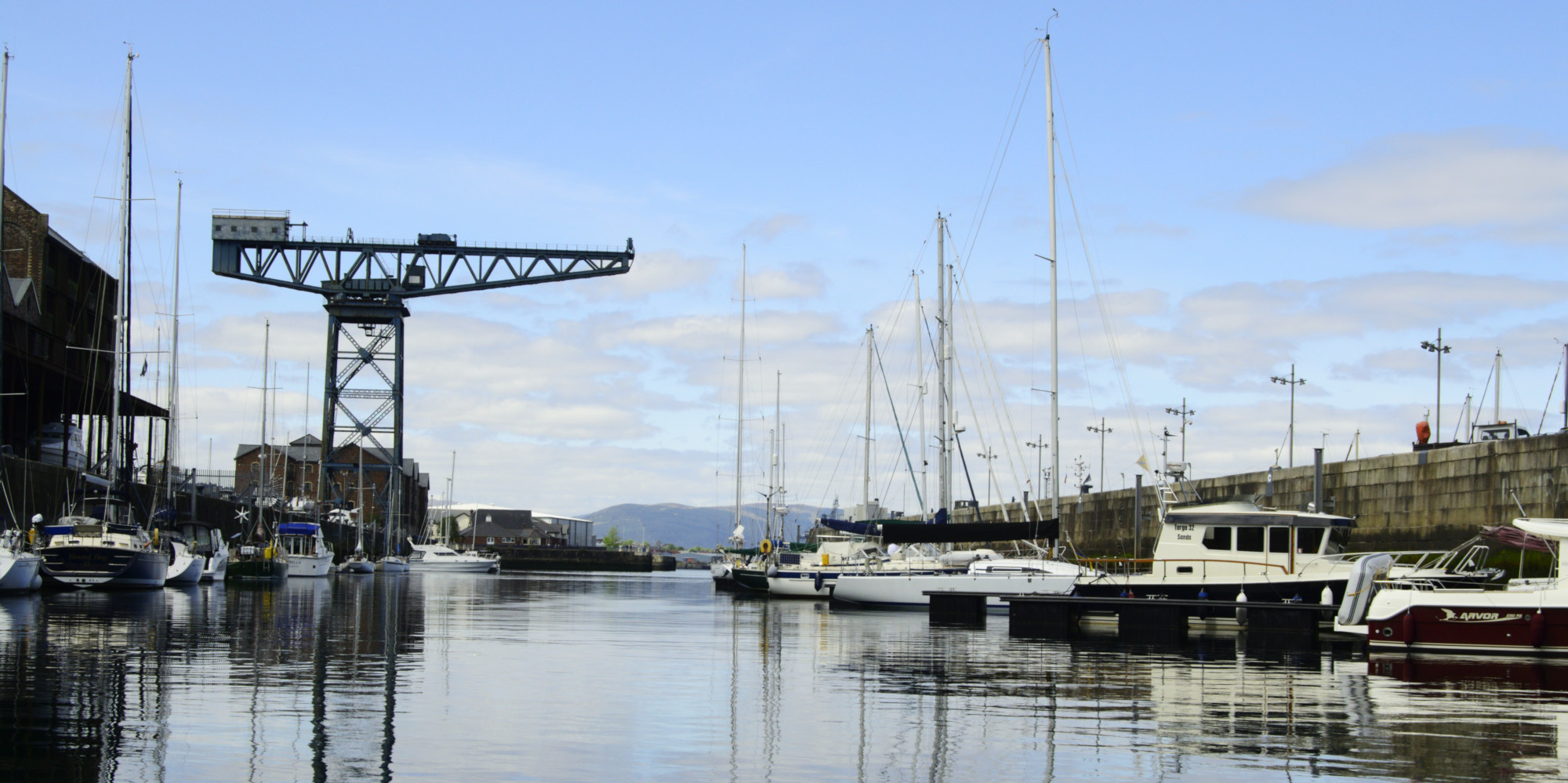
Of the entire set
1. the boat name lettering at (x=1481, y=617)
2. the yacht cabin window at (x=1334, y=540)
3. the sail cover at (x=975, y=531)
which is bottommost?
the boat name lettering at (x=1481, y=617)

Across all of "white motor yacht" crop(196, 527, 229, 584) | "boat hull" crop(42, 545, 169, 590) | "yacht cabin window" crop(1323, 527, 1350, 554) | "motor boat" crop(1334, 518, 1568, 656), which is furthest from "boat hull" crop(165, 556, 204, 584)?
"motor boat" crop(1334, 518, 1568, 656)

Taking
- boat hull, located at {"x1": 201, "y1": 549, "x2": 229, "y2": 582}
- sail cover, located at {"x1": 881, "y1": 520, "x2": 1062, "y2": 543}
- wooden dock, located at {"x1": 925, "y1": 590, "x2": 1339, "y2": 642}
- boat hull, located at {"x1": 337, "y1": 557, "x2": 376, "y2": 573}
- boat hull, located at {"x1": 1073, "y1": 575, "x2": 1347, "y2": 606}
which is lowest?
boat hull, located at {"x1": 337, "y1": 557, "x2": 376, "y2": 573}

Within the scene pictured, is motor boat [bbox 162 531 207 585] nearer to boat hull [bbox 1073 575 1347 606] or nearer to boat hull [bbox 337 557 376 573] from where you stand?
boat hull [bbox 337 557 376 573]

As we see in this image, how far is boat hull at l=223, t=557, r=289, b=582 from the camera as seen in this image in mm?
57000

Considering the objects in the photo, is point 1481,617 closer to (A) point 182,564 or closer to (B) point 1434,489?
(B) point 1434,489

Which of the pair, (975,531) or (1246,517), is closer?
(1246,517)

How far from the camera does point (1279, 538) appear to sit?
2927cm

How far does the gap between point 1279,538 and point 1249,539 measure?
1.99ft

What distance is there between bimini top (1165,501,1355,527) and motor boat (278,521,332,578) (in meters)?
46.3

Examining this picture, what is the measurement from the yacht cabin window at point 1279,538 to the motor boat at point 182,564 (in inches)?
1431

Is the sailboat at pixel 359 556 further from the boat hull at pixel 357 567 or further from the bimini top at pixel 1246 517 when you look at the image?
the bimini top at pixel 1246 517

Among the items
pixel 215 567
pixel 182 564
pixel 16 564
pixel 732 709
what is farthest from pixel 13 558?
pixel 732 709

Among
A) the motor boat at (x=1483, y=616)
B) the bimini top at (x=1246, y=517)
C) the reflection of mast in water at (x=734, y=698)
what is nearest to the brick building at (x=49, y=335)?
the reflection of mast in water at (x=734, y=698)

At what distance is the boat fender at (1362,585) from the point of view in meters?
23.8
